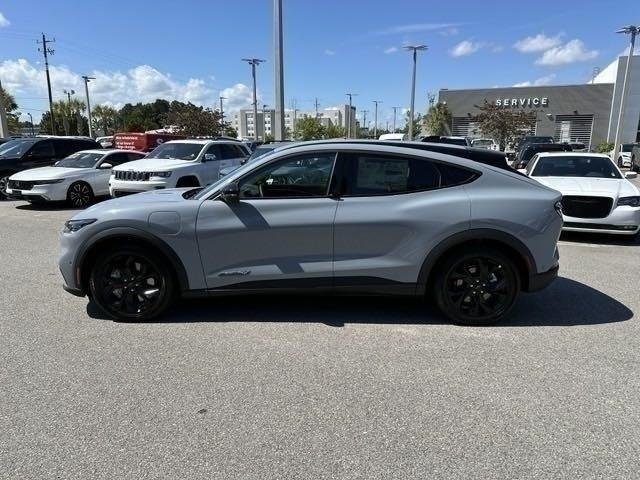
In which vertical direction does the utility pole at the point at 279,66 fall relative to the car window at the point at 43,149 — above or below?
above

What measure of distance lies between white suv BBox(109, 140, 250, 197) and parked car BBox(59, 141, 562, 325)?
690 centimetres

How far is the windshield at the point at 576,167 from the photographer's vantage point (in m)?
9.19

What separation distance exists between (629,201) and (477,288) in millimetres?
5100

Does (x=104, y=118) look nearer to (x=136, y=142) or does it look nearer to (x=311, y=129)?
(x=311, y=129)

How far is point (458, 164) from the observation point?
4289mm

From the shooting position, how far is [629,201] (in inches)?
307

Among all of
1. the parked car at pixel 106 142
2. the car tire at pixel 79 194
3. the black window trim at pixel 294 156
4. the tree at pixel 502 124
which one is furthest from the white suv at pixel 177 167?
the tree at pixel 502 124

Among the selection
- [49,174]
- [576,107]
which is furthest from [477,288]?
[576,107]

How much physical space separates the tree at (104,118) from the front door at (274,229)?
9145cm

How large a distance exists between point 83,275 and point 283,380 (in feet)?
7.28

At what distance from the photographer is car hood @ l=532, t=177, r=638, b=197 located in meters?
7.90

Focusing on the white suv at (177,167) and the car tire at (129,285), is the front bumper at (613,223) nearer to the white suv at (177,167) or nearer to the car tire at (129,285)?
the car tire at (129,285)

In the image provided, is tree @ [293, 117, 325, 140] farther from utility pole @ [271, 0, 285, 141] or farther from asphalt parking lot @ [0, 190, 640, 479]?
asphalt parking lot @ [0, 190, 640, 479]

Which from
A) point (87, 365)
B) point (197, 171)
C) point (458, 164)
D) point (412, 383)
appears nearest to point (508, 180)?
point (458, 164)
